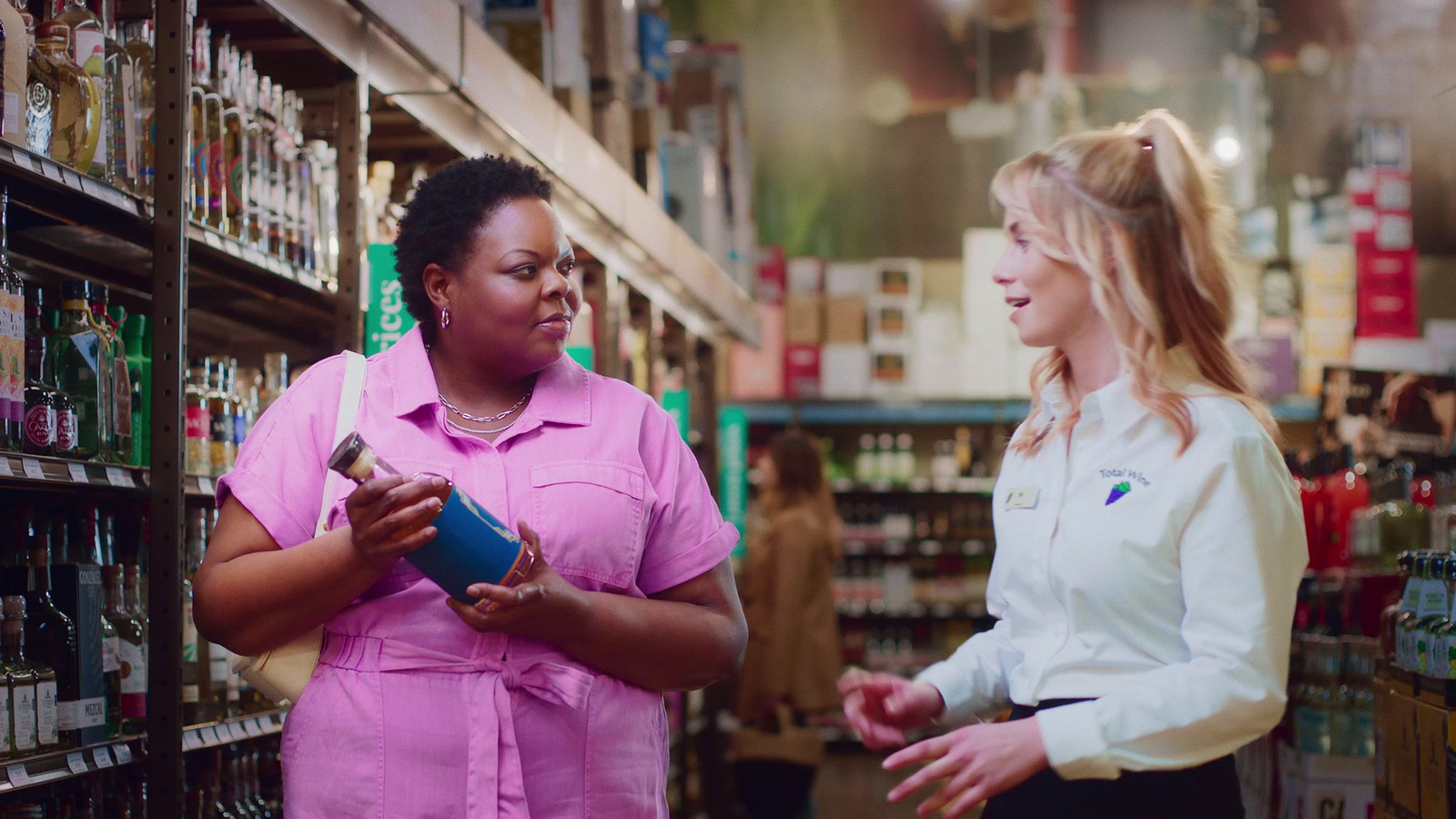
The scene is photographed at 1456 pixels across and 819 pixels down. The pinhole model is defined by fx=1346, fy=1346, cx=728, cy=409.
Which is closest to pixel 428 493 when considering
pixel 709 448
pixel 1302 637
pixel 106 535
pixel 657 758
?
pixel 657 758

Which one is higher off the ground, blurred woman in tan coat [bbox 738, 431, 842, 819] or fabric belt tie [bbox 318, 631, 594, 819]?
fabric belt tie [bbox 318, 631, 594, 819]

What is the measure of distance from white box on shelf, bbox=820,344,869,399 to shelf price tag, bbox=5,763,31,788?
861cm

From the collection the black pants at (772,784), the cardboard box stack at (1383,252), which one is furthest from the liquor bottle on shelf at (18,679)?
the cardboard box stack at (1383,252)

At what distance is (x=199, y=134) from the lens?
8.26 ft

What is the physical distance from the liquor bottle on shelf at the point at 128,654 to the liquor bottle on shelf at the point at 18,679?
21cm

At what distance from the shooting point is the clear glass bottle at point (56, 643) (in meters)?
2.14

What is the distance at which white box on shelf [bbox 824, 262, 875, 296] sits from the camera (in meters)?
10.8

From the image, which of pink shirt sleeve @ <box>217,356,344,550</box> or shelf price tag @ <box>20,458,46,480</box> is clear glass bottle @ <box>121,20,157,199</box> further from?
pink shirt sleeve @ <box>217,356,344,550</box>

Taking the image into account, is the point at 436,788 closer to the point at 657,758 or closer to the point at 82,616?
the point at 657,758

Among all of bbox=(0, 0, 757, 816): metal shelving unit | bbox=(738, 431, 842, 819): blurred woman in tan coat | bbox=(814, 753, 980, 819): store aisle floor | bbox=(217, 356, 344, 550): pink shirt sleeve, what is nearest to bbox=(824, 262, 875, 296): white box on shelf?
bbox=(814, 753, 980, 819): store aisle floor

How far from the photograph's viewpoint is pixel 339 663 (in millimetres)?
1722

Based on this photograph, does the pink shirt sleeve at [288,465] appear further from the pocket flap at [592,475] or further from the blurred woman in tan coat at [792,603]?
the blurred woman in tan coat at [792,603]

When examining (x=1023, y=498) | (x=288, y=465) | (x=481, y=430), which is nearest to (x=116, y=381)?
(x=288, y=465)

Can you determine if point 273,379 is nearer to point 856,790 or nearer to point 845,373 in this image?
point 856,790
